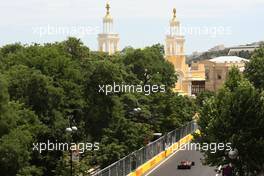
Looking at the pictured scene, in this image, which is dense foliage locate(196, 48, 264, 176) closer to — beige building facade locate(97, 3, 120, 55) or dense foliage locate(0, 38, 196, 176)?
dense foliage locate(0, 38, 196, 176)

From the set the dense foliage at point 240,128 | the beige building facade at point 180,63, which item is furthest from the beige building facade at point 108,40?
the dense foliage at point 240,128

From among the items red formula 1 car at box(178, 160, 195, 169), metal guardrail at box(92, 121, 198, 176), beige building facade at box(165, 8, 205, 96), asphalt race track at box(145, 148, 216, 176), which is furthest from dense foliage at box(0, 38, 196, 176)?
beige building facade at box(165, 8, 205, 96)

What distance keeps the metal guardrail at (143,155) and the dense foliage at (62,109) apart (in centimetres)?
86

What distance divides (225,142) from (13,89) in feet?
43.4

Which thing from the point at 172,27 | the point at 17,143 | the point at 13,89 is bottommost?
the point at 17,143

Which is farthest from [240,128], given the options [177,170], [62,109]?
[177,170]

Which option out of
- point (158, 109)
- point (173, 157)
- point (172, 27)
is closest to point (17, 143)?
point (173, 157)

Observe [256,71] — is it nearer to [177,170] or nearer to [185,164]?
[185,164]

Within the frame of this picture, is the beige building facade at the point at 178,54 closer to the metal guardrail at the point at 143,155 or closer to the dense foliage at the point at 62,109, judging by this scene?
the metal guardrail at the point at 143,155

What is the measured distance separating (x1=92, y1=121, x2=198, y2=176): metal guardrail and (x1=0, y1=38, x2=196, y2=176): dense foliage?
2.83ft

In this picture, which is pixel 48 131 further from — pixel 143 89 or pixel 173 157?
pixel 143 89

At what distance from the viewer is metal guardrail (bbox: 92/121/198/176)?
1511 inches

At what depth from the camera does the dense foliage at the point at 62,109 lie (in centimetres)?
3412

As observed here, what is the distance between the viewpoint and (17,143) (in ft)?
108
